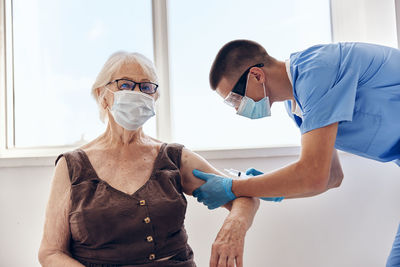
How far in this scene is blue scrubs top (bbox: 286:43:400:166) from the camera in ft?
3.73

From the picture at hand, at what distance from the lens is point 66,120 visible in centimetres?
218

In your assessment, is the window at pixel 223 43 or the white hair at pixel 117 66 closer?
the white hair at pixel 117 66

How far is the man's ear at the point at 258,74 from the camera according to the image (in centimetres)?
132

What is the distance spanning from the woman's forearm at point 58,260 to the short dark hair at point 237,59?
84cm

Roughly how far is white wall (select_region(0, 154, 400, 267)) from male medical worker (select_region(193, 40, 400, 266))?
51 centimetres

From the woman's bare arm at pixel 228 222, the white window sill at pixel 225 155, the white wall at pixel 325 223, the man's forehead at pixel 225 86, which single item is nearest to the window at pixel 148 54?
the white window sill at pixel 225 155

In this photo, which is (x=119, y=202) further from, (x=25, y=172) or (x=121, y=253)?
(x=25, y=172)

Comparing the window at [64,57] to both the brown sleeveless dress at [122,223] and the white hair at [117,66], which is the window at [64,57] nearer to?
the white hair at [117,66]

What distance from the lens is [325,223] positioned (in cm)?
179

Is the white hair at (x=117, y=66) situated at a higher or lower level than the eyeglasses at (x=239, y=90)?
higher

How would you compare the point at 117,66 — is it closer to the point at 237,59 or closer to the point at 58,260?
the point at 237,59

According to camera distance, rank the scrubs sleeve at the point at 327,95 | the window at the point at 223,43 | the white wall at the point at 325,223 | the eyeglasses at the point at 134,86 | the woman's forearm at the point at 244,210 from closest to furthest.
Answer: the scrubs sleeve at the point at 327,95
the woman's forearm at the point at 244,210
the eyeglasses at the point at 134,86
the white wall at the point at 325,223
the window at the point at 223,43

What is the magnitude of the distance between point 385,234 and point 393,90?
2.98ft

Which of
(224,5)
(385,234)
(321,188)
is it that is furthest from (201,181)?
(224,5)
